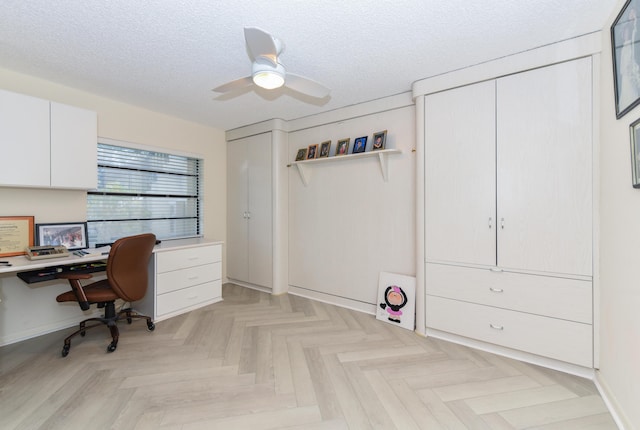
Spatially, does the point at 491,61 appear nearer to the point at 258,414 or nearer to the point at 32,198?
the point at 258,414

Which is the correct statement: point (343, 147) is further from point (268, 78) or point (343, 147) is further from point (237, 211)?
point (237, 211)

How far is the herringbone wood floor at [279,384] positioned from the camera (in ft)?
5.08

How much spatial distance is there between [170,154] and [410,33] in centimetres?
314

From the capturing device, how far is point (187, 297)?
3.11 metres

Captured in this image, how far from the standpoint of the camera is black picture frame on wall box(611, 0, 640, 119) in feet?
4.57

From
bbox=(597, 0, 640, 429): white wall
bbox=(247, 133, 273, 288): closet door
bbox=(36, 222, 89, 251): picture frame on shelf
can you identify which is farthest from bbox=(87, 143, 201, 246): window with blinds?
bbox=(597, 0, 640, 429): white wall

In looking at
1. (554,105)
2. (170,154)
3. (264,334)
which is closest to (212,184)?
(170,154)

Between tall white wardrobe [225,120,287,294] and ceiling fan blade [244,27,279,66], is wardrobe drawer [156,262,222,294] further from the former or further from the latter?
ceiling fan blade [244,27,279,66]

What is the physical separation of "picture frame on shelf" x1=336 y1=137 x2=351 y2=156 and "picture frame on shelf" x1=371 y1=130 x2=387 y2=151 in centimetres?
33

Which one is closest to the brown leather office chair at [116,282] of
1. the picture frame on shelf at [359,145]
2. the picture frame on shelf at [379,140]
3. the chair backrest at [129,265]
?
the chair backrest at [129,265]

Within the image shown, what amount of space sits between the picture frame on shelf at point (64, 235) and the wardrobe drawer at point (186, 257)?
2.46 feet

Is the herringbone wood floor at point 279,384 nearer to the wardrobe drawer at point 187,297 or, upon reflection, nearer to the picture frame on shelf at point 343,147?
the wardrobe drawer at point 187,297

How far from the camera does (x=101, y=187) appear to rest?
303 centimetres

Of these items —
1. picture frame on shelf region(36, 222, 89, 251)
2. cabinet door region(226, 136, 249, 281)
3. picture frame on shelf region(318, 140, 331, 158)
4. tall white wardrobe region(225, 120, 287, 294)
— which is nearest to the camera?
picture frame on shelf region(36, 222, 89, 251)
